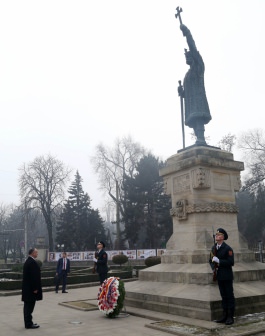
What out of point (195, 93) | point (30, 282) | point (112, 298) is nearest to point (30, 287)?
point (30, 282)

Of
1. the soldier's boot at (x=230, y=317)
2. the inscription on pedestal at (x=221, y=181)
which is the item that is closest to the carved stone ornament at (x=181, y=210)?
the inscription on pedestal at (x=221, y=181)

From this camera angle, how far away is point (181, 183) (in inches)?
418

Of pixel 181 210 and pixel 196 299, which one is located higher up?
pixel 181 210

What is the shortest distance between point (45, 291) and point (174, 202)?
30.5ft

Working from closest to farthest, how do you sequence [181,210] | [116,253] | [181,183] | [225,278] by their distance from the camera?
1. [225,278]
2. [181,210]
3. [181,183]
4. [116,253]

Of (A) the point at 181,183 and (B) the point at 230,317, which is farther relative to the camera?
(A) the point at 181,183

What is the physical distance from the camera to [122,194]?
50719 mm

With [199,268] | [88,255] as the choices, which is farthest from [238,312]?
[88,255]

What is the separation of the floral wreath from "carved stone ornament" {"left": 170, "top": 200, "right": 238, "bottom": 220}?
2.75m

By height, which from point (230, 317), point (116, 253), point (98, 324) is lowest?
point (98, 324)

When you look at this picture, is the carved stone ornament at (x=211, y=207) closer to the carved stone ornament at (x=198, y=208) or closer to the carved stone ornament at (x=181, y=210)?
the carved stone ornament at (x=198, y=208)

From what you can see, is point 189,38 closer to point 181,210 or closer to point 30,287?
point 181,210

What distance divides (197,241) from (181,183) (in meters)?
1.85

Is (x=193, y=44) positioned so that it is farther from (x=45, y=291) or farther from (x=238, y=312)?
(x=45, y=291)
